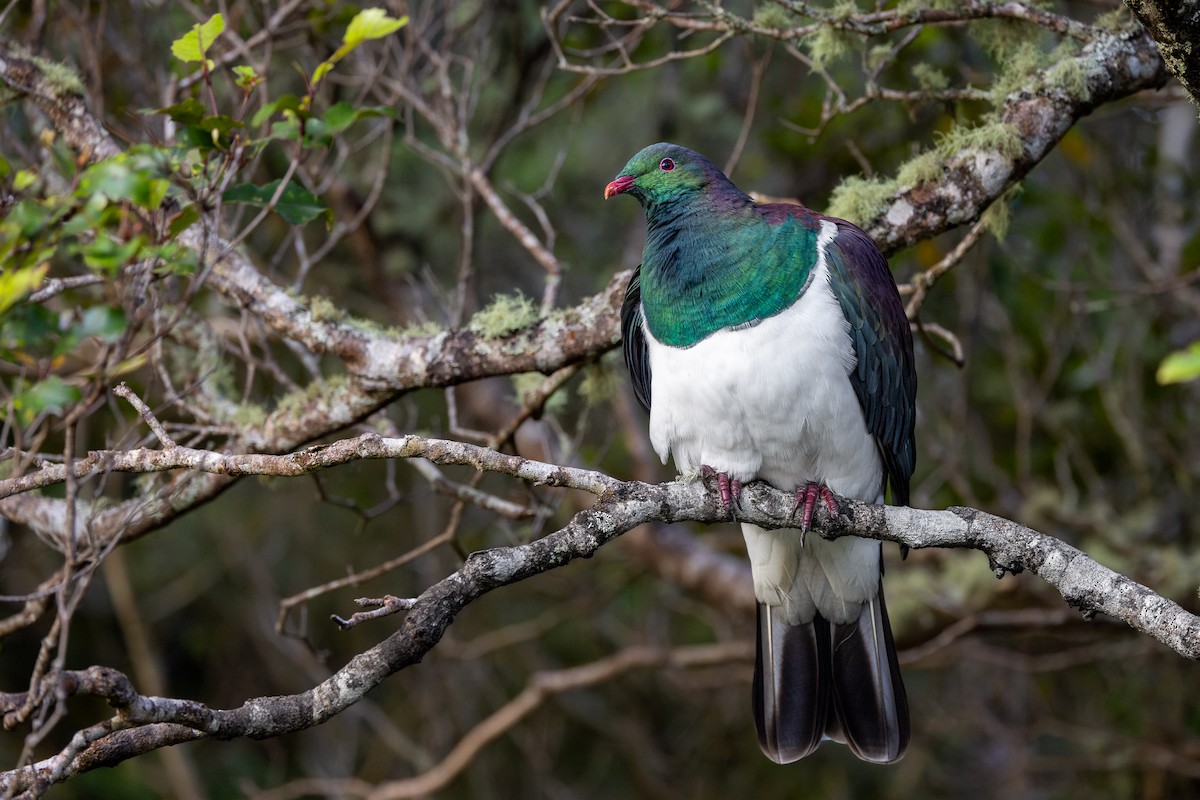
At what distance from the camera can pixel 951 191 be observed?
2.89 m

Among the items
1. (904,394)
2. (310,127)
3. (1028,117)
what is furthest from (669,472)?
(310,127)

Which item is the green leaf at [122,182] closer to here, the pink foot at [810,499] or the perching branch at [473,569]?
the perching branch at [473,569]

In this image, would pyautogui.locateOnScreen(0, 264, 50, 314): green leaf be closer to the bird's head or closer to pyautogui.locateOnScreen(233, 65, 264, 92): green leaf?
pyautogui.locateOnScreen(233, 65, 264, 92): green leaf

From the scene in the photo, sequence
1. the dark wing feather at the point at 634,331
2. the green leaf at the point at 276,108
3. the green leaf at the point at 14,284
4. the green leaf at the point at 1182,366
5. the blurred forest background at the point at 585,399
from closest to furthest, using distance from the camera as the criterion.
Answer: the green leaf at the point at 1182,366
the green leaf at the point at 14,284
the green leaf at the point at 276,108
the dark wing feather at the point at 634,331
the blurred forest background at the point at 585,399

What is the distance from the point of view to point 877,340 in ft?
9.64

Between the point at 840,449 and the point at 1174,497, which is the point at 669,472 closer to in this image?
the point at 1174,497

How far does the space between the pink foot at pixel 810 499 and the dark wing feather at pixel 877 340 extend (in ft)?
0.82

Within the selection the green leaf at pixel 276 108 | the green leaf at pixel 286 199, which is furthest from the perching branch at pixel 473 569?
the green leaf at pixel 276 108

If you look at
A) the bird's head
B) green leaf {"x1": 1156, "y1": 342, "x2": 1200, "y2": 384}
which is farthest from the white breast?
green leaf {"x1": 1156, "y1": 342, "x2": 1200, "y2": 384}

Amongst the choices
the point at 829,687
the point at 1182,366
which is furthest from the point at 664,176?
the point at 1182,366

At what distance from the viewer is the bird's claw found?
9.22 ft

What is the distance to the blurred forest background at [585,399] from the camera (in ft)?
11.3

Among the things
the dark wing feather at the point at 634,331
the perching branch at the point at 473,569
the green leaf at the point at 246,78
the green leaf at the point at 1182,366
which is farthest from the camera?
the dark wing feather at the point at 634,331

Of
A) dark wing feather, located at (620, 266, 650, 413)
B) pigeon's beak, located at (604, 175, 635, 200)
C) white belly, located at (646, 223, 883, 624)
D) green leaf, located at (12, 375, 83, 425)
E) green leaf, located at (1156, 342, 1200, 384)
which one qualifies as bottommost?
green leaf, located at (1156, 342, 1200, 384)
